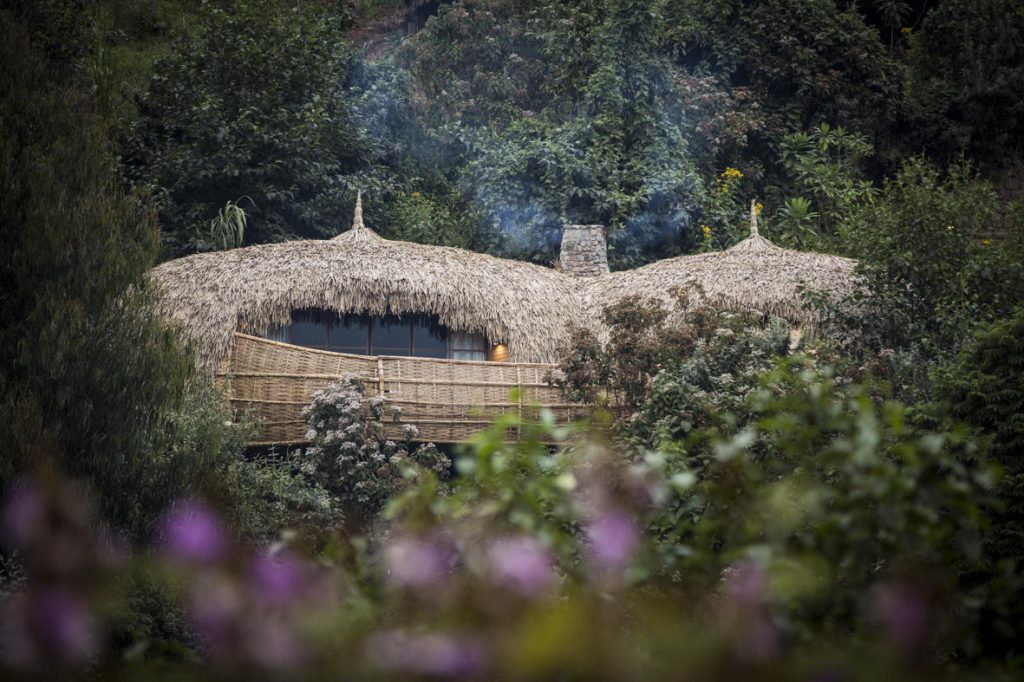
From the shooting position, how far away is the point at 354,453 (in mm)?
11039

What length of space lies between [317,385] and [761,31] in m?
14.3

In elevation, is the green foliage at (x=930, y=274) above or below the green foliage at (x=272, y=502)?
above

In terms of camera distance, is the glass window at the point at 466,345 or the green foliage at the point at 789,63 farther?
the green foliage at the point at 789,63

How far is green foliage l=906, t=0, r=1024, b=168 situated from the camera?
21734 millimetres

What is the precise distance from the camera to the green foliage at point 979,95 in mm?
21734

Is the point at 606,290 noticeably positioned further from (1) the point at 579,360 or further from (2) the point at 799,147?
(2) the point at 799,147

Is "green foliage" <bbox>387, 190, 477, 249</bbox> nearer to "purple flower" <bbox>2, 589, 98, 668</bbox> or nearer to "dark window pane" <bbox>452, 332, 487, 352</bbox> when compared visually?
"dark window pane" <bbox>452, 332, 487, 352</bbox>

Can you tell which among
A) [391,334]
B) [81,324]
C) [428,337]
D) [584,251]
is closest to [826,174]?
[584,251]

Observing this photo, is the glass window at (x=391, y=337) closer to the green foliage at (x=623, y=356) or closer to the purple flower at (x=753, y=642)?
the green foliage at (x=623, y=356)

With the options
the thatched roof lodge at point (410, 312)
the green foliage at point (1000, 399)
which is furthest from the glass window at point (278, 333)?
the green foliage at point (1000, 399)

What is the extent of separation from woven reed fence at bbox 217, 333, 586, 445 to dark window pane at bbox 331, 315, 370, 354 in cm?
198

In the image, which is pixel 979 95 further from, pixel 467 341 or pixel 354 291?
pixel 354 291

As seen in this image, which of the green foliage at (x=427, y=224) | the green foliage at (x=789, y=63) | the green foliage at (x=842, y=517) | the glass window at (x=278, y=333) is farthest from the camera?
the green foliage at (x=789, y=63)

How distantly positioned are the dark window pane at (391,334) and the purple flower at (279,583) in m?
12.0
